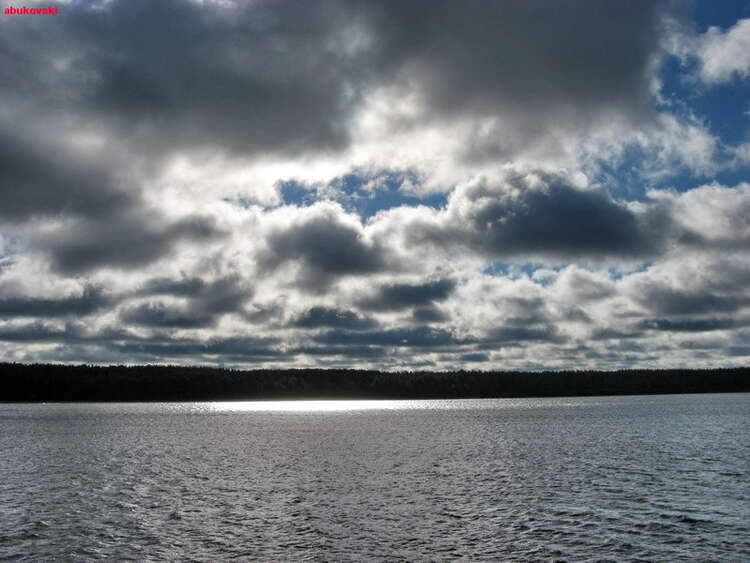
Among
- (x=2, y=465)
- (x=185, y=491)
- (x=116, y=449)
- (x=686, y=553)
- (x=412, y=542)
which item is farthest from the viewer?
(x=116, y=449)

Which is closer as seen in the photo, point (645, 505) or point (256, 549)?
point (256, 549)

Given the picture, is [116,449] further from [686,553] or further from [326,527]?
[686,553]

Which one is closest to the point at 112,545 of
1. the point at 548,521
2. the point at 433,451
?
the point at 548,521

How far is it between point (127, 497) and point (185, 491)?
491 centimetres

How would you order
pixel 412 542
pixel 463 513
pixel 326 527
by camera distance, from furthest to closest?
pixel 463 513, pixel 326 527, pixel 412 542

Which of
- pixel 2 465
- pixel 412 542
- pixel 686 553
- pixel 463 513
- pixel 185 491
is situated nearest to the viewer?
pixel 686 553

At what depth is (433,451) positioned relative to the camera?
88.0m

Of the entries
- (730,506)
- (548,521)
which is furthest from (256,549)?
(730,506)

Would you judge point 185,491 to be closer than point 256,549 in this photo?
No

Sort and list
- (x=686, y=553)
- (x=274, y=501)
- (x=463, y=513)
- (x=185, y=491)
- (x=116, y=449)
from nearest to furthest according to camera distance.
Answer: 1. (x=686, y=553)
2. (x=463, y=513)
3. (x=274, y=501)
4. (x=185, y=491)
5. (x=116, y=449)

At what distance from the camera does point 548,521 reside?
41.4 metres

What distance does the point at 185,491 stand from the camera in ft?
180

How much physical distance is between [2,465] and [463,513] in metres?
61.3

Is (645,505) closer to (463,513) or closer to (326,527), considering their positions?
(463,513)
